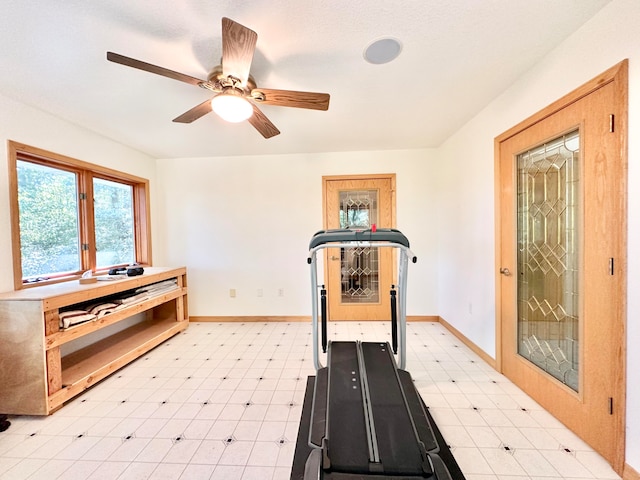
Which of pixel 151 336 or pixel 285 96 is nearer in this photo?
pixel 285 96

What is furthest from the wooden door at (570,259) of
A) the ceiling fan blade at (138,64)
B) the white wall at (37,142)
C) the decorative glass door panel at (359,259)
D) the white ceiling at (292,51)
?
the white wall at (37,142)

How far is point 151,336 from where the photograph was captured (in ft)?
9.03

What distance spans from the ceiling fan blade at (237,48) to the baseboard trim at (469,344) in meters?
3.07

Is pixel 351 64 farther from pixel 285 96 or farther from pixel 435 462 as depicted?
pixel 435 462

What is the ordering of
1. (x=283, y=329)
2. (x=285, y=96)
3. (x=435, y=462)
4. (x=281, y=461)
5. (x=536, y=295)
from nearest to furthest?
(x=435, y=462), (x=281, y=461), (x=285, y=96), (x=536, y=295), (x=283, y=329)

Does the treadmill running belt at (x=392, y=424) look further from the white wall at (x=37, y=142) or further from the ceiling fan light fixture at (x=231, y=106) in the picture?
the white wall at (x=37, y=142)

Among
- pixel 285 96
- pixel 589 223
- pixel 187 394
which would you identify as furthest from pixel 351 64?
pixel 187 394

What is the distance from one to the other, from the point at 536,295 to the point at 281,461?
2.11 metres

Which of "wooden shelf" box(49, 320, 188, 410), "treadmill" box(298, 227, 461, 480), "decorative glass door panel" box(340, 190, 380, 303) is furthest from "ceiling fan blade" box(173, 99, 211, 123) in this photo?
"wooden shelf" box(49, 320, 188, 410)

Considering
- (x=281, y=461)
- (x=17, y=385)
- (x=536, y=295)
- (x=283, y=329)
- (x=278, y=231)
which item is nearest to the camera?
(x=281, y=461)

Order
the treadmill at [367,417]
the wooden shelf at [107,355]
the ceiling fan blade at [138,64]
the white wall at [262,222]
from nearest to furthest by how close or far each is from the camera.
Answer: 1. the treadmill at [367,417]
2. the ceiling fan blade at [138,64]
3. the wooden shelf at [107,355]
4. the white wall at [262,222]

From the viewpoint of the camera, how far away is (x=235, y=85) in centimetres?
148

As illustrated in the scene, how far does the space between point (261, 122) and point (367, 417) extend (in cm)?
213

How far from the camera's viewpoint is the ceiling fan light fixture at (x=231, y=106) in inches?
58.5
